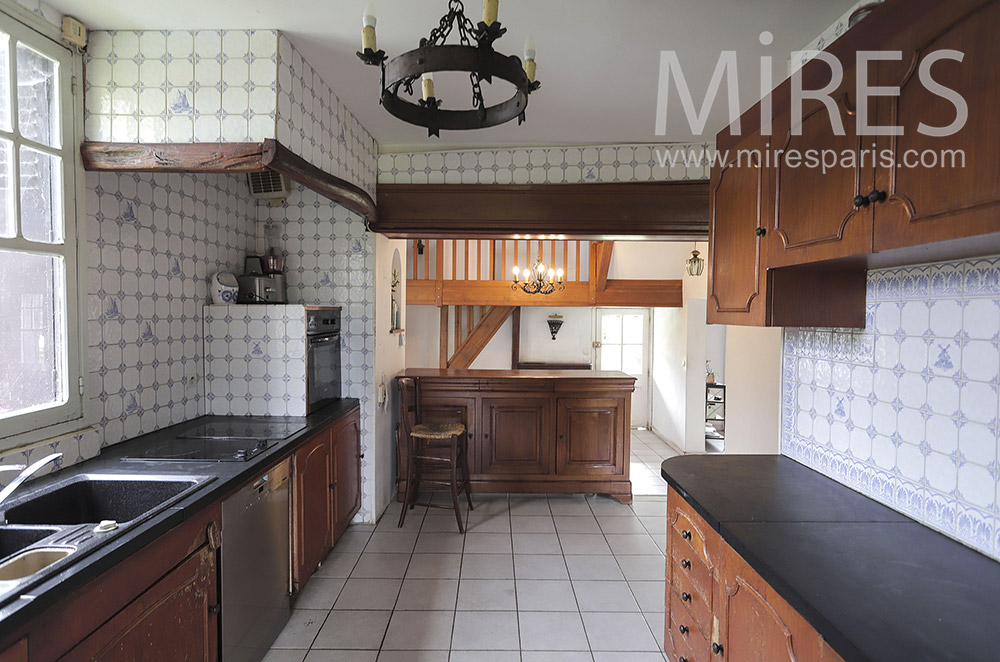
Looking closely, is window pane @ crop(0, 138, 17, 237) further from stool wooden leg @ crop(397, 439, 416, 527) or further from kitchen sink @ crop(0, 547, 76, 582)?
stool wooden leg @ crop(397, 439, 416, 527)

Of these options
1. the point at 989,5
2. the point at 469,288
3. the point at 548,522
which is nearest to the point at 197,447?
the point at 548,522

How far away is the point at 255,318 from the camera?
113 inches

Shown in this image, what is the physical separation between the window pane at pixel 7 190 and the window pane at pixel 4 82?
72 millimetres

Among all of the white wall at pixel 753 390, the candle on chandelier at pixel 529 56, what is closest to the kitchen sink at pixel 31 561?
the candle on chandelier at pixel 529 56

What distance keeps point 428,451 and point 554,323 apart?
12.9 ft

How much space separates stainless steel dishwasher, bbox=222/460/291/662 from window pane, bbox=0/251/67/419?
831 millimetres

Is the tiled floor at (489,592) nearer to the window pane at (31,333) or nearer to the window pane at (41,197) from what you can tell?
the window pane at (31,333)

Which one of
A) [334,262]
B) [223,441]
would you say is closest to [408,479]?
[223,441]

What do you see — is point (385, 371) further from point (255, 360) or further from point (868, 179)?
point (868, 179)

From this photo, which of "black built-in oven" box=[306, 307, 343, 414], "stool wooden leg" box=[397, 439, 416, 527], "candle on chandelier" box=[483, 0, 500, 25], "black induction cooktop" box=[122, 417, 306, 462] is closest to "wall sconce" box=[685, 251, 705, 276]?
"stool wooden leg" box=[397, 439, 416, 527]

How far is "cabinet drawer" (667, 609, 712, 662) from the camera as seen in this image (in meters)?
1.69

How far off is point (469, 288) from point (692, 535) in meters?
4.82

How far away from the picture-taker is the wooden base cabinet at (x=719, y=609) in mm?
1180

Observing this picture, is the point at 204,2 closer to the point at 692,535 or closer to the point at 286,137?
the point at 286,137
